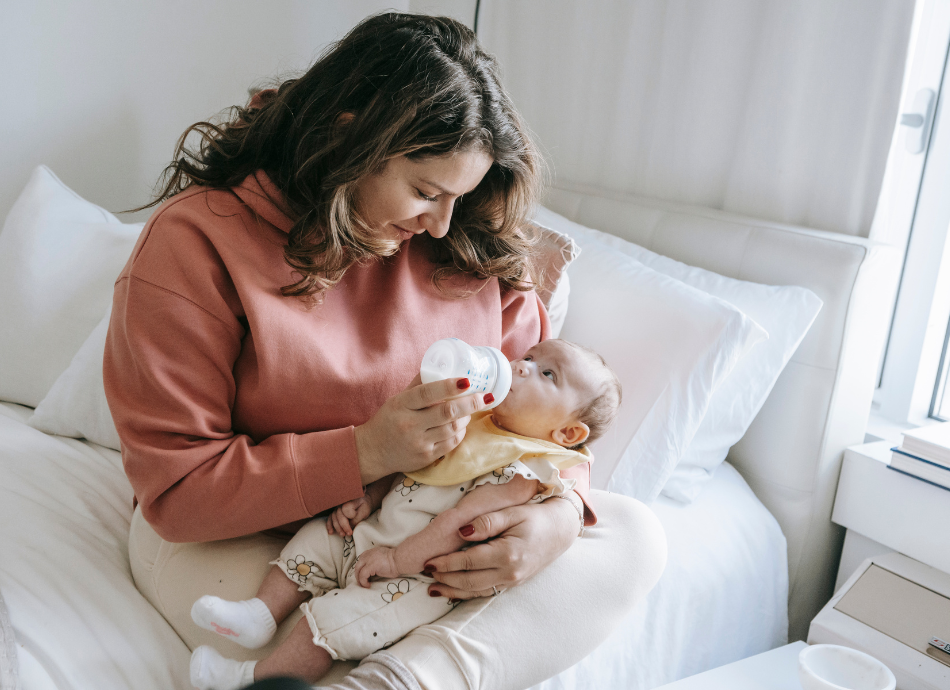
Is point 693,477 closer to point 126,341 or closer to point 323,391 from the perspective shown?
point 323,391

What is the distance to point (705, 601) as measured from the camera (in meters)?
1.33

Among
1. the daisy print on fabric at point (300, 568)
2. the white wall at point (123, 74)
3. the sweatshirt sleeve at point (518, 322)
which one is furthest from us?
the white wall at point (123, 74)

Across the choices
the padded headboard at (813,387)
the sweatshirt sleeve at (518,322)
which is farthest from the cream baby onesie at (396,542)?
the padded headboard at (813,387)

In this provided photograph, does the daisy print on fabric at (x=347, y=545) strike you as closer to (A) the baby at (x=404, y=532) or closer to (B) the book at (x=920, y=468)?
(A) the baby at (x=404, y=532)

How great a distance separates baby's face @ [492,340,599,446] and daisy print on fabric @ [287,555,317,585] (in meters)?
0.34

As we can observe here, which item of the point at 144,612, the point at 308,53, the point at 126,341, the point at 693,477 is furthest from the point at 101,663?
the point at 308,53

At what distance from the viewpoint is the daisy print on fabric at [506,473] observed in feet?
3.41

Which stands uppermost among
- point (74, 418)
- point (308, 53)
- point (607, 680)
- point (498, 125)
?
point (308, 53)

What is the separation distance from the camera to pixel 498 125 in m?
1.05

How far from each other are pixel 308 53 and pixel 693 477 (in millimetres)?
1949

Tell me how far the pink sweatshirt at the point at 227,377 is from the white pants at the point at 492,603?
7cm

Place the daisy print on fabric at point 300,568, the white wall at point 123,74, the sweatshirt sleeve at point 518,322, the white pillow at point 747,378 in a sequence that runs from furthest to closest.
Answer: the white wall at point 123,74
the white pillow at point 747,378
the sweatshirt sleeve at point 518,322
the daisy print on fabric at point 300,568

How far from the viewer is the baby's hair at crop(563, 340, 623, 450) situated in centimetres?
113

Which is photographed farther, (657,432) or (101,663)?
(657,432)
